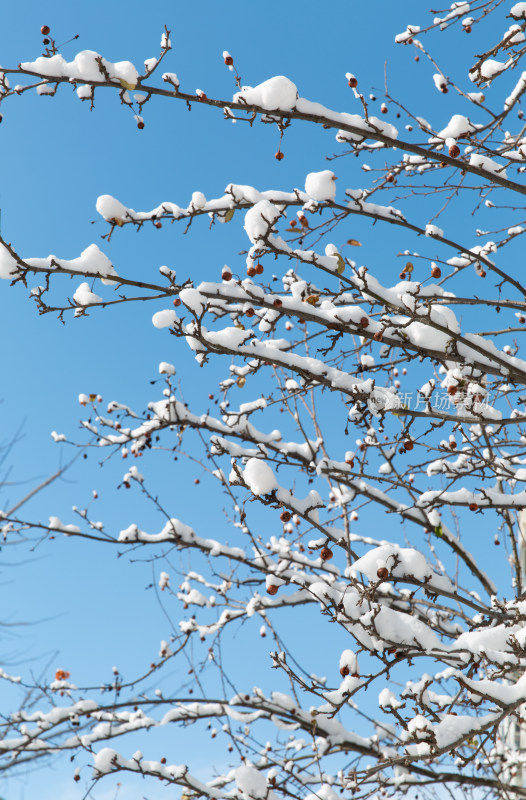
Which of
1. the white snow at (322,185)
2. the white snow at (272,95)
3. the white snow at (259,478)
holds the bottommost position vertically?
the white snow at (259,478)

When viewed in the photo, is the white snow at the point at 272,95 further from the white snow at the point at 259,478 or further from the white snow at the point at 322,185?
the white snow at the point at 259,478

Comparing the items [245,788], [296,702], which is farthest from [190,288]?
[296,702]

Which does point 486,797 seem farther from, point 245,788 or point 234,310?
point 234,310

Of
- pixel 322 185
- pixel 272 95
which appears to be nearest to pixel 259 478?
pixel 322 185

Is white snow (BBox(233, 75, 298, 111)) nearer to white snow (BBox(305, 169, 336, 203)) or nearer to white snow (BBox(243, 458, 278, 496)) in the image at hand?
white snow (BBox(305, 169, 336, 203))

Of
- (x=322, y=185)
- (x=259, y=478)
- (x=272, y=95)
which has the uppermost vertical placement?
(x=272, y=95)

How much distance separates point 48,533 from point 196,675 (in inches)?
73.0

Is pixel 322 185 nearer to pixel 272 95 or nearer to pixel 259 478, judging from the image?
pixel 272 95

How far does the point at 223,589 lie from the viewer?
241 inches

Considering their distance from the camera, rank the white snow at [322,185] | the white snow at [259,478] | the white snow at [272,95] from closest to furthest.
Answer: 1. the white snow at [259,478]
2. the white snow at [272,95]
3. the white snow at [322,185]

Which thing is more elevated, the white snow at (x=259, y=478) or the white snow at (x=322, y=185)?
the white snow at (x=322, y=185)

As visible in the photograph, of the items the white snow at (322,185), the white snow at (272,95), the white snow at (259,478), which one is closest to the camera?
the white snow at (259,478)

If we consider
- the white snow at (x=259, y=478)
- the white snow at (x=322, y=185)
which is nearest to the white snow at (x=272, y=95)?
the white snow at (x=322, y=185)

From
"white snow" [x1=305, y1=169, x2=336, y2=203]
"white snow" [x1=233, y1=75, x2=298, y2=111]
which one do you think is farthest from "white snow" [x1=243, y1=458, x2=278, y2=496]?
"white snow" [x1=233, y1=75, x2=298, y2=111]
